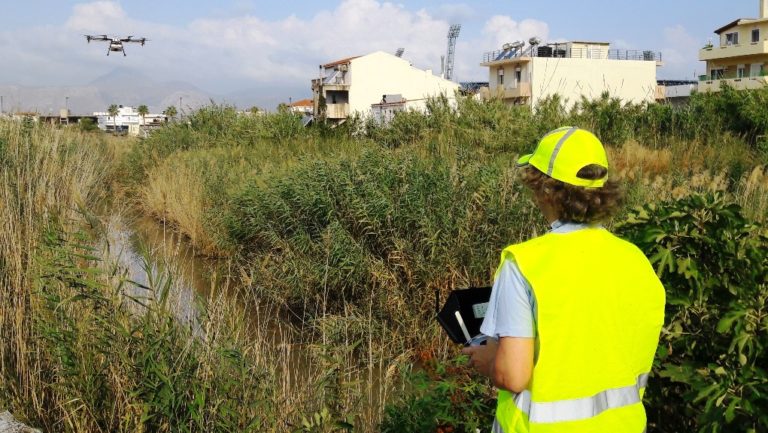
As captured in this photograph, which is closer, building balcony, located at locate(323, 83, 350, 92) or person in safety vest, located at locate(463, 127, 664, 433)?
person in safety vest, located at locate(463, 127, 664, 433)

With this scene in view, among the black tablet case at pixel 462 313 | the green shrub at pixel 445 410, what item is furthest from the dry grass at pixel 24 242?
the black tablet case at pixel 462 313

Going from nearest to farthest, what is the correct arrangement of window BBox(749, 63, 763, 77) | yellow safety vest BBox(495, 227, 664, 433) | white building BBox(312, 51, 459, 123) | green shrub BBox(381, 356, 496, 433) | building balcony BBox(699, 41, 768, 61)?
yellow safety vest BBox(495, 227, 664, 433) → green shrub BBox(381, 356, 496, 433) → building balcony BBox(699, 41, 768, 61) → window BBox(749, 63, 763, 77) → white building BBox(312, 51, 459, 123)

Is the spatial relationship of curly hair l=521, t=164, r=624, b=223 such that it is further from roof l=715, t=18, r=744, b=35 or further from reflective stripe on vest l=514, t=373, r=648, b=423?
roof l=715, t=18, r=744, b=35

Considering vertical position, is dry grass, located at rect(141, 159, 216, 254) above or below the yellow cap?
below

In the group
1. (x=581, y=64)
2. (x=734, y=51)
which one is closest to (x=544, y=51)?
(x=581, y=64)

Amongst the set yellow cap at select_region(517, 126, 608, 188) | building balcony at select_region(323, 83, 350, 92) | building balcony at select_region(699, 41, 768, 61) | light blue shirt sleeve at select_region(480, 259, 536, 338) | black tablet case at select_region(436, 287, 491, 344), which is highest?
building balcony at select_region(699, 41, 768, 61)

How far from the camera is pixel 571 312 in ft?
6.29

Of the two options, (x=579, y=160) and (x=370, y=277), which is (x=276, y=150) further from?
(x=579, y=160)

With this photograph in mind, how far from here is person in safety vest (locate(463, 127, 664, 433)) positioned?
1919mm

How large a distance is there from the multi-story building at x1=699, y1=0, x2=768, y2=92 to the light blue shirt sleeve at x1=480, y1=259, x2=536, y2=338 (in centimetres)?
5715

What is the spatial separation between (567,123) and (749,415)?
951 cm

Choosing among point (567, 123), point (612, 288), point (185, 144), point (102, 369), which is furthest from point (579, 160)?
point (185, 144)

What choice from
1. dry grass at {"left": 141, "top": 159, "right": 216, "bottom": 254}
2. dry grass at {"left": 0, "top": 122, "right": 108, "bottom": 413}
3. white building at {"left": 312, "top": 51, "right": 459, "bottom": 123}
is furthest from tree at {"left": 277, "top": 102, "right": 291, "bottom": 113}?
white building at {"left": 312, "top": 51, "right": 459, "bottom": 123}

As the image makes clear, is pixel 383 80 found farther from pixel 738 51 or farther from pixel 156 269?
pixel 156 269
